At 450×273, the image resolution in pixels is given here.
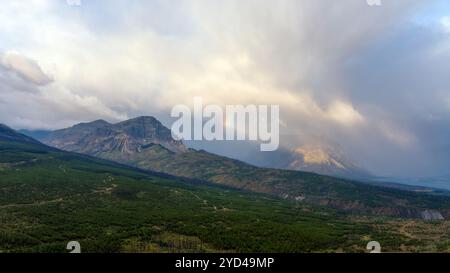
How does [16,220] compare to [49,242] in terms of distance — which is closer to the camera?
[49,242]

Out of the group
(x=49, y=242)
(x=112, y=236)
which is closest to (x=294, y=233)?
(x=112, y=236)
